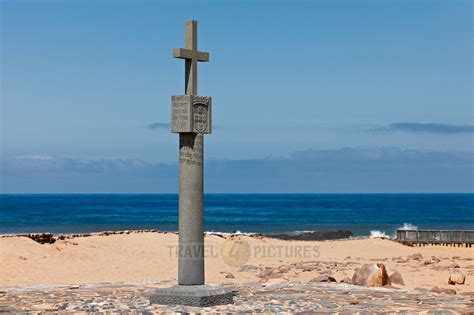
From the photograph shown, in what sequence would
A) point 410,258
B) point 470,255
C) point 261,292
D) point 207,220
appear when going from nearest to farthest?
point 261,292, point 410,258, point 470,255, point 207,220

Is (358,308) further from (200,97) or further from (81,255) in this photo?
(81,255)

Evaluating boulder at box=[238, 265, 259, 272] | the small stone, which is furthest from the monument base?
boulder at box=[238, 265, 259, 272]

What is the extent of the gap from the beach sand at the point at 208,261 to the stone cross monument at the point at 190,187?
4574mm

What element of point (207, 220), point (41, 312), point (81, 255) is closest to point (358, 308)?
point (41, 312)

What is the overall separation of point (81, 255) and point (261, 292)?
12.2m

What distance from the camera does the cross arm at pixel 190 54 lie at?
1338cm

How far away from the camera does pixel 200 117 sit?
44.6 ft

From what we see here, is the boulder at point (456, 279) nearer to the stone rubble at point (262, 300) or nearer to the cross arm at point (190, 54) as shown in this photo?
the stone rubble at point (262, 300)

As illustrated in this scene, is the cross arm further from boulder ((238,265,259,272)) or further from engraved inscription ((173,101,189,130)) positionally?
boulder ((238,265,259,272))

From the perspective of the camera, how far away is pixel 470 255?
31.8 metres

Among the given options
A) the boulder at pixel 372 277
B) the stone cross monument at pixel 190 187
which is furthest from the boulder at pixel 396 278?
the stone cross monument at pixel 190 187

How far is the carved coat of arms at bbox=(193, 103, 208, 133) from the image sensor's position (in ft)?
44.3

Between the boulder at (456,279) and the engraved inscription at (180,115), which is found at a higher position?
the engraved inscription at (180,115)

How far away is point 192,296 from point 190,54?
4.31 metres
